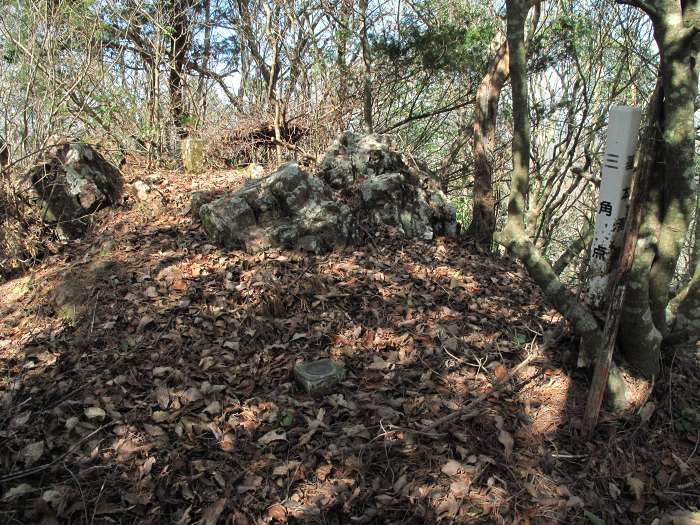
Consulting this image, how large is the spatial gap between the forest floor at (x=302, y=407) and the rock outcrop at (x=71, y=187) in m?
0.98

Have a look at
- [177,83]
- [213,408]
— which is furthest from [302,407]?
[177,83]

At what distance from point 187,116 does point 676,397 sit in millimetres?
9131

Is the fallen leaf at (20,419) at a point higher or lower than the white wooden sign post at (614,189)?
lower

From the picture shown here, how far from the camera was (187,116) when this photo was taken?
365 inches

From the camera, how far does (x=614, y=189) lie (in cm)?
301

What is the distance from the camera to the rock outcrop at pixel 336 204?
5203 millimetres

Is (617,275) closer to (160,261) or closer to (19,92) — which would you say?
(160,261)

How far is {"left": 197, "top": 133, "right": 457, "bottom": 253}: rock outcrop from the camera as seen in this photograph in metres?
5.20

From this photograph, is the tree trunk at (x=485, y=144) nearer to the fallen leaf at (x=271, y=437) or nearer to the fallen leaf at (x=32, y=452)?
the fallen leaf at (x=271, y=437)

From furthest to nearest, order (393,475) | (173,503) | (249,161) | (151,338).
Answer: (249,161)
(151,338)
(393,475)
(173,503)

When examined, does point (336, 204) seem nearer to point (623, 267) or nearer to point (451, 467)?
point (623, 267)

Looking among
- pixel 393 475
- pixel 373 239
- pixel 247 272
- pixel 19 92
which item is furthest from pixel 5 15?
pixel 393 475

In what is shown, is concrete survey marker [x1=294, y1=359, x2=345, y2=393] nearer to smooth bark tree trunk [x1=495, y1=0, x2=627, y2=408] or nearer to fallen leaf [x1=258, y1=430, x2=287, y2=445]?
fallen leaf [x1=258, y1=430, x2=287, y2=445]

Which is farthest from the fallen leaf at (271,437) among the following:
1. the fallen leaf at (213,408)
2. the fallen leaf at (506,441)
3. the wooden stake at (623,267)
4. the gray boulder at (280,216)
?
the gray boulder at (280,216)
